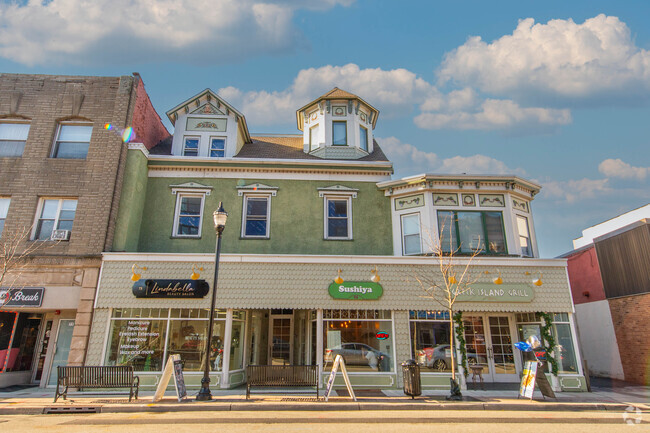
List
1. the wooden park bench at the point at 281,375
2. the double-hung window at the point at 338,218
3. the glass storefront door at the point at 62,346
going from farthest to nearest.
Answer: the double-hung window at the point at 338,218, the glass storefront door at the point at 62,346, the wooden park bench at the point at 281,375

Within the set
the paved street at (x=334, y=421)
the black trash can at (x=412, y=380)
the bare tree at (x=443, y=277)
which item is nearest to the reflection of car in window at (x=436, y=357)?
the bare tree at (x=443, y=277)

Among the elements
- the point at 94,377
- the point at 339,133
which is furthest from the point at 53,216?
the point at 339,133

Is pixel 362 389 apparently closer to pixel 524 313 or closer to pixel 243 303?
pixel 243 303

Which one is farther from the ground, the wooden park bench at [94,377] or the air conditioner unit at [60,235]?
the air conditioner unit at [60,235]

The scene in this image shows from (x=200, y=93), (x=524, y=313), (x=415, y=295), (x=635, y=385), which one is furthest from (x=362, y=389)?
(x=200, y=93)

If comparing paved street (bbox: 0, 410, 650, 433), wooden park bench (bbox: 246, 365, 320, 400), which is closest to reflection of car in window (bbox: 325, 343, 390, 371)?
wooden park bench (bbox: 246, 365, 320, 400)

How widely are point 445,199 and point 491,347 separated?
6.07m

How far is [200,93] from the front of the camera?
17.4m

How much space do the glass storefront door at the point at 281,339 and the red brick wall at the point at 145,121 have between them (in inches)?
385

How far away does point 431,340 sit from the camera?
44.8ft

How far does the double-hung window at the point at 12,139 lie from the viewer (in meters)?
15.3

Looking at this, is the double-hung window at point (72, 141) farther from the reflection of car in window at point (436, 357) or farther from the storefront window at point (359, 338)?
the reflection of car in window at point (436, 357)

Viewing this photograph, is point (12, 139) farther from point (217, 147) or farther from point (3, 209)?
point (217, 147)

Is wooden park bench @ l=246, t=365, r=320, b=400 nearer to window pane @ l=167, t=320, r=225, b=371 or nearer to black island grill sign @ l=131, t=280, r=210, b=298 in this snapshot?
window pane @ l=167, t=320, r=225, b=371
